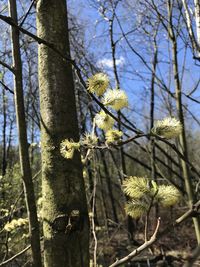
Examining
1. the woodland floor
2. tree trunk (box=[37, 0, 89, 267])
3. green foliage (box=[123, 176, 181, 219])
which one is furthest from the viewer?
the woodland floor

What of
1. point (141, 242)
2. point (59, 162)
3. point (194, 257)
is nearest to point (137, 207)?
point (59, 162)

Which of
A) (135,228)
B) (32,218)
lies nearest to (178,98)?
(32,218)

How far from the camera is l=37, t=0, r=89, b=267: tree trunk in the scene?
1259mm

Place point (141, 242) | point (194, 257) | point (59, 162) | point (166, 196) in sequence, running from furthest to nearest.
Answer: point (141, 242)
point (59, 162)
point (166, 196)
point (194, 257)

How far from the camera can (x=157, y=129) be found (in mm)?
1065

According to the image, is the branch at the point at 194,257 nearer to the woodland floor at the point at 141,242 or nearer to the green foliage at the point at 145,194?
the green foliage at the point at 145,194

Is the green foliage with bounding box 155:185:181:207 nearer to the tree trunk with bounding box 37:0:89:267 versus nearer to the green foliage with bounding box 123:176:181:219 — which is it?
the green foliage with bounding box 123:176:181:219

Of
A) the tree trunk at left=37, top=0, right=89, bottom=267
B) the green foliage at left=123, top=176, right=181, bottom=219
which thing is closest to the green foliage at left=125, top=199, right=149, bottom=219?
the green foliage at left=123, top=176, right=181, bottom=219

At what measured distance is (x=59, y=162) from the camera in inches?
52.0

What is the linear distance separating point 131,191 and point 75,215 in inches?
15.1

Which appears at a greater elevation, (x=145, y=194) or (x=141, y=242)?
(x=145, y=194)

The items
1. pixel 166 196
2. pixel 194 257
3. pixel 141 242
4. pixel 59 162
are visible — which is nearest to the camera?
pixel 194 257

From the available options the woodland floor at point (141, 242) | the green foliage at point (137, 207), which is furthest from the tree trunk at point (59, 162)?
the woodland floor at point (141, 242)

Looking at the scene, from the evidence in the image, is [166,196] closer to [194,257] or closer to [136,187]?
[136,187]
